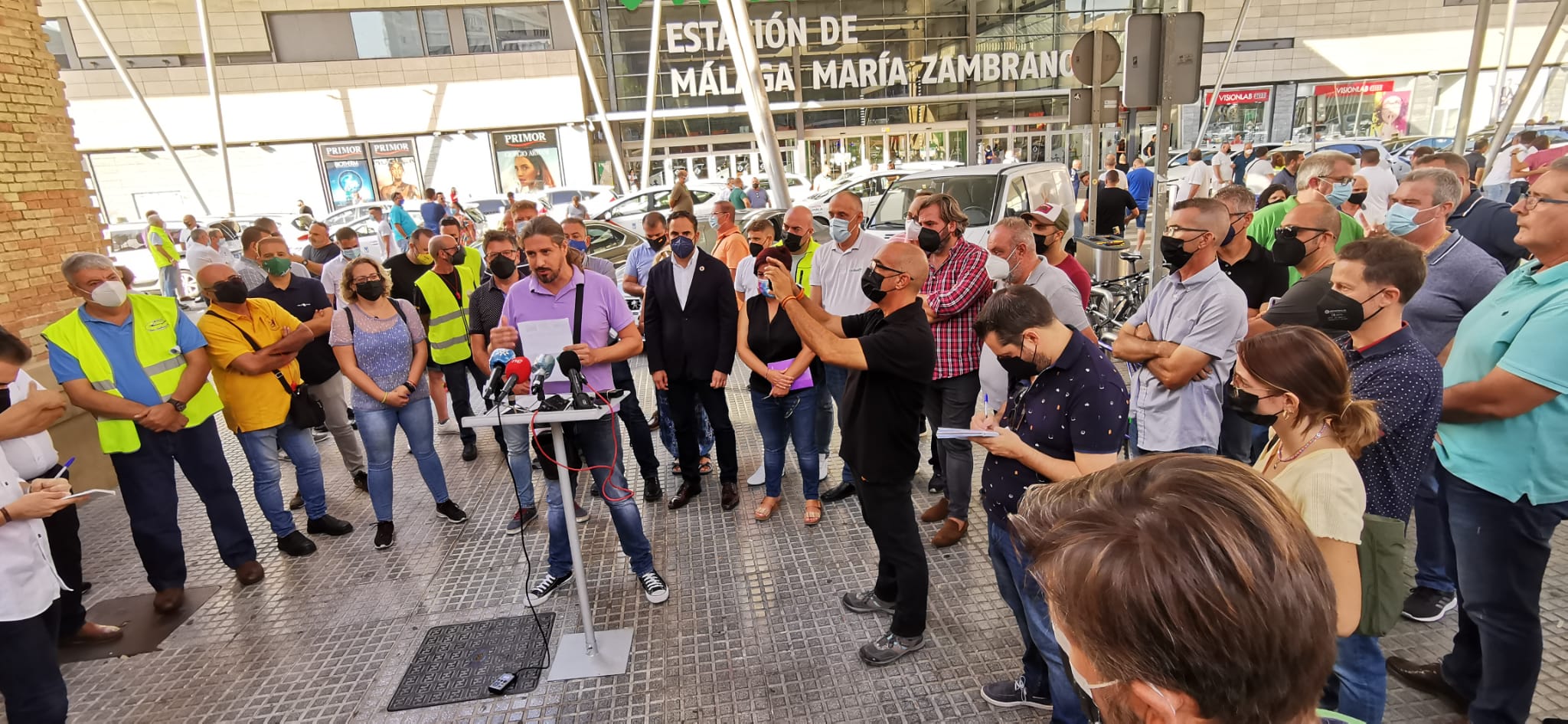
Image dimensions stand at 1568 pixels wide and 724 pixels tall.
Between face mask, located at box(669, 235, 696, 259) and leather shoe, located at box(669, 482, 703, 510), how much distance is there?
64.5 inches

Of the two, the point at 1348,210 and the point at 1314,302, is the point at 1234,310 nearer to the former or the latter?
the point at 1314,302

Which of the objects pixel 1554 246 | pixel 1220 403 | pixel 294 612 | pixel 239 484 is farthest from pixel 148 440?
pixel 1554 246

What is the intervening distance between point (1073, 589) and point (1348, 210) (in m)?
7.37

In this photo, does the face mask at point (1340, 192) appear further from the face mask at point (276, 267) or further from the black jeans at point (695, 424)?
the face mask at point (276, 267)

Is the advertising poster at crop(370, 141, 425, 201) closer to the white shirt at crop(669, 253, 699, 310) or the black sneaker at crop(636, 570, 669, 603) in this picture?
the white shirt at crop(669, 253, 699, 310)

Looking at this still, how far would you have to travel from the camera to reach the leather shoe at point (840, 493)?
491cm

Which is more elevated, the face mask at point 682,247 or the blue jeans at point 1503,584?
the face mask at point 682,247

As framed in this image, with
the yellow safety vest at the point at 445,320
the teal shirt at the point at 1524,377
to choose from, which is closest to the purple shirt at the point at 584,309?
the yellow safety vest at the point at 445,320

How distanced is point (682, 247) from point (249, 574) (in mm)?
3349

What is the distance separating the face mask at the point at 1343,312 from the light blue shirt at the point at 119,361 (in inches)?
222

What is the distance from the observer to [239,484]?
6113 millimetres

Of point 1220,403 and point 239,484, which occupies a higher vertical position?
point 1220,403

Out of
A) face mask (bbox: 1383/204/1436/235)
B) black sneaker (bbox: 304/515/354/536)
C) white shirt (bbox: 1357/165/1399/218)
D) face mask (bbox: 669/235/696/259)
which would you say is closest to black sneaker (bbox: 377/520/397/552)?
black sneaker (bbox: 304/515/354/536)

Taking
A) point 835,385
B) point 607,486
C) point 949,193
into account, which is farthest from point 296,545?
point 949,193
